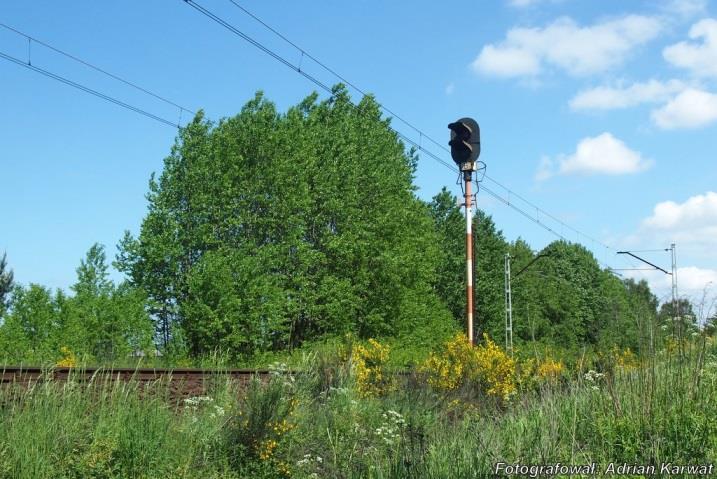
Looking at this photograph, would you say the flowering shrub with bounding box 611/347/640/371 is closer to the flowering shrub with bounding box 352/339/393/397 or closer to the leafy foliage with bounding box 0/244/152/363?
the flowering shrub with bounding box 352/339/393/397

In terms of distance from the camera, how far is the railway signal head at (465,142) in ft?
62.6

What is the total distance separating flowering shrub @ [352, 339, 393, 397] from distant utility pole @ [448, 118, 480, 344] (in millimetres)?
5995

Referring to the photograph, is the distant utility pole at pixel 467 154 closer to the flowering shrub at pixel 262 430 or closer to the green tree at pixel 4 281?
the flowering shrub at pixel 262 430

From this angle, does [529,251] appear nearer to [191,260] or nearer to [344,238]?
[344,238]

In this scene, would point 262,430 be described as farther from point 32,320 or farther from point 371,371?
point 32,320

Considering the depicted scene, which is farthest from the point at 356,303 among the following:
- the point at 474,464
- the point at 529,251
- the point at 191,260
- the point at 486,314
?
the point at 529,251

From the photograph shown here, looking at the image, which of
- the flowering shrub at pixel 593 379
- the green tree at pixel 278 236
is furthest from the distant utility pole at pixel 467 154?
the flowering shrub at pixel 593 379

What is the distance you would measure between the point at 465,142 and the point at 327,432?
11888 mm

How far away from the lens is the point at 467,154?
19.2 meters

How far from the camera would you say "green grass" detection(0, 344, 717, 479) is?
613cm

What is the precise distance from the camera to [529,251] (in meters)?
69.5

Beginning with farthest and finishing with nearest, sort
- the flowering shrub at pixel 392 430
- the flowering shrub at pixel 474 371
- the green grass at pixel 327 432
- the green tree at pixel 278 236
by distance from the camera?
the green tree at pixel 278 236 → the flowering shrub at pixel 474 371 → the flowering shrub at pixel 392 430 → the green grass at pixel 327 432

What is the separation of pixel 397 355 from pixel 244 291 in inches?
213

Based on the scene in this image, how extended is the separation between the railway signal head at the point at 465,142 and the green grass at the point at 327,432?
10.4 meters
